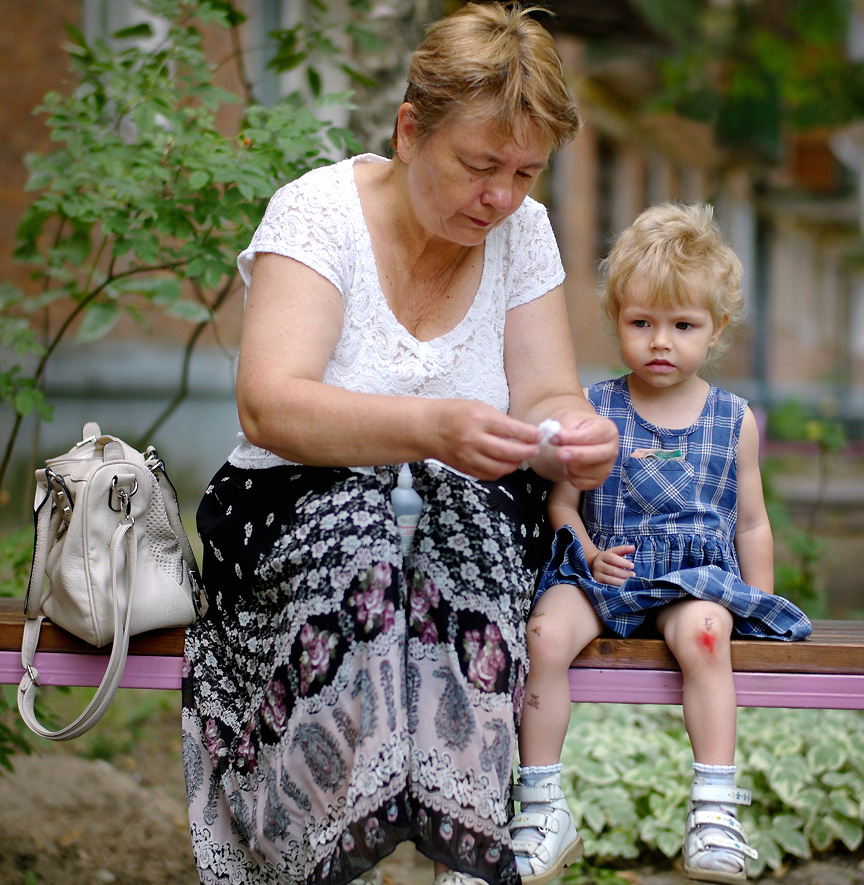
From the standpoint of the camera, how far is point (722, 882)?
1752 mm

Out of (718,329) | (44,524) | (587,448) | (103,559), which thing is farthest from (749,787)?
(44,524)

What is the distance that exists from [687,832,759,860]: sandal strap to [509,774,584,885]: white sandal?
21 centimetres

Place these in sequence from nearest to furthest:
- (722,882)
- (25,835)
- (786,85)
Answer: (722,882) → (25,835) → (786,85)

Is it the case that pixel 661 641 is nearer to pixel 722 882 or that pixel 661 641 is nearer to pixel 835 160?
pixel 722 882

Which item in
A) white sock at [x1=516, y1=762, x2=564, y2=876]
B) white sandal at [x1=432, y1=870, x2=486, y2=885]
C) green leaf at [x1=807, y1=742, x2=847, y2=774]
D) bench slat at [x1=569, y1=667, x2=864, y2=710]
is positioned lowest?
green leaf at [x1=807, y1=742, x2=847, y2=774]

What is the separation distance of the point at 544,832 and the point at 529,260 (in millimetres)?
1142

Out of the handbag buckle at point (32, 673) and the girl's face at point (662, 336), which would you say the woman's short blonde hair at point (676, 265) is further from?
the handbag buckle at point (32, 673)

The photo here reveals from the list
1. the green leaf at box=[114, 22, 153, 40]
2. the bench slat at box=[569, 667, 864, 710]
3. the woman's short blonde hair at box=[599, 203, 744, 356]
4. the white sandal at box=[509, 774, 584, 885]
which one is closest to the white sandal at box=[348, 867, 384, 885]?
the white sandal at box=[509, 774, 584, 885]

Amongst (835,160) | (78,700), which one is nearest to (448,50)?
(78,700)

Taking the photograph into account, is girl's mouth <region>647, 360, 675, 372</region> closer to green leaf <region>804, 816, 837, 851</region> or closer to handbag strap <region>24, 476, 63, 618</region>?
handbag strap <region>24, 476, 63, 618</region>

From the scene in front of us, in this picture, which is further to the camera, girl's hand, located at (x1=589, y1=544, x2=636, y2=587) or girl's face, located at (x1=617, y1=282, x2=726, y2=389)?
girl's face, located at (x1=617, y1=282, x2=726, y2=389)

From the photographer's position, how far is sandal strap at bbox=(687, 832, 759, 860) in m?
1.75

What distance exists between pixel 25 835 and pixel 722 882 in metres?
1.80

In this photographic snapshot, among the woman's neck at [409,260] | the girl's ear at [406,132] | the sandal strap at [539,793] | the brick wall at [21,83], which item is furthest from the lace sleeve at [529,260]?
the brick wall at [21,83]
